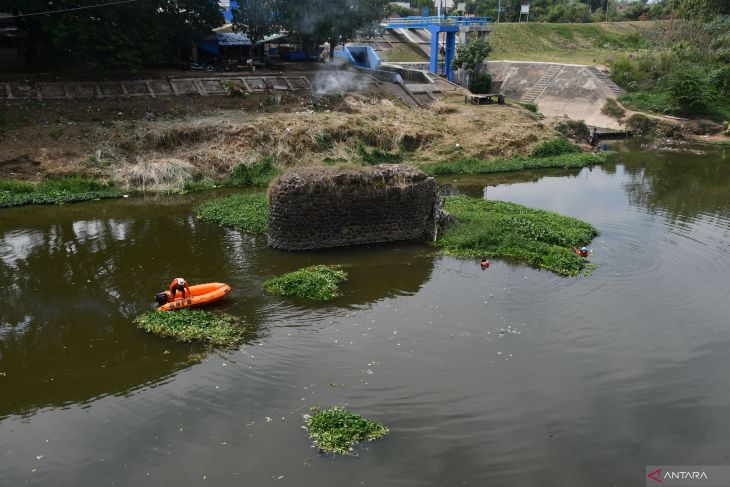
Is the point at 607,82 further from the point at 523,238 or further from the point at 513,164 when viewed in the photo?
the point at 523,238

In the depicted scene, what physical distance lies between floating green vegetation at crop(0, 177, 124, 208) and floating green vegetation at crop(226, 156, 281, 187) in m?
4.88

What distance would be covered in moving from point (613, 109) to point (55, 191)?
118 ft

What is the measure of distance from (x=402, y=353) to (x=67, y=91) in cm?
2555

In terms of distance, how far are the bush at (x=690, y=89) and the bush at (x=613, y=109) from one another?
11.1ft

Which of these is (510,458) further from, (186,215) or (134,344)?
(186,215)

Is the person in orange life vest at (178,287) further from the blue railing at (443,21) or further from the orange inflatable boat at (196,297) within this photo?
the blue railing at (443,21)

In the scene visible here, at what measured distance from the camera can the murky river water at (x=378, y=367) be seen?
410 inches

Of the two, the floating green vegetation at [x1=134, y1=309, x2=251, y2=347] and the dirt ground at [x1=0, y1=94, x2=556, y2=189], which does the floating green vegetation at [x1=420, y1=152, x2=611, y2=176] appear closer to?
the dirt ground at [x1=0, y1=94, x2=556, y2=189]

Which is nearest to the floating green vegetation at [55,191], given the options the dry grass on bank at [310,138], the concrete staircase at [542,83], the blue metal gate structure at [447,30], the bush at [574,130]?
the dry grass on bank at [310,138]

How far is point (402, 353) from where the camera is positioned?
1364cm

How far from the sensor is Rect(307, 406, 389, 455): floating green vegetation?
1062 centimetres

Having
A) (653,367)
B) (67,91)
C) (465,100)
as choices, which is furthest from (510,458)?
(465,100)

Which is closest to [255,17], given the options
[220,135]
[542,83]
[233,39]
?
[233,39]

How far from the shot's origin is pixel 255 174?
93.0 feet
